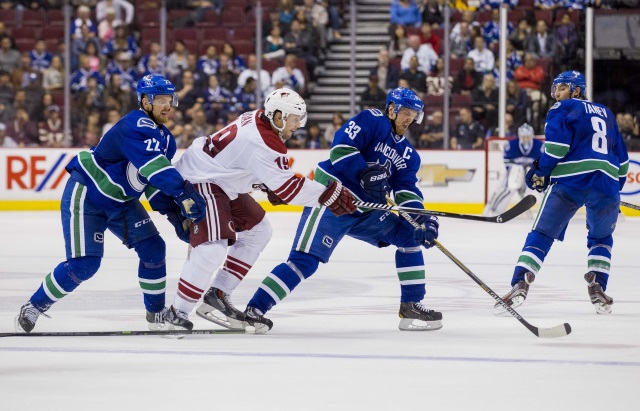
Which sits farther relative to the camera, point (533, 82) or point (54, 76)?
point (54, 76)

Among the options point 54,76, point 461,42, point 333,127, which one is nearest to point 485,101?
point 461,42

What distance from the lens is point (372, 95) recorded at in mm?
12930

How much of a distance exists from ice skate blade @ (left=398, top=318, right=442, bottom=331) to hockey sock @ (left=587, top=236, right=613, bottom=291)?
111cm

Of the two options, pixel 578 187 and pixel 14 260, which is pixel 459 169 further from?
pixel 578 187

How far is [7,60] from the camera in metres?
13.6

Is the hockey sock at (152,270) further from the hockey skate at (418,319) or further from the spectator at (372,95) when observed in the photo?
the spectator at (372,95)

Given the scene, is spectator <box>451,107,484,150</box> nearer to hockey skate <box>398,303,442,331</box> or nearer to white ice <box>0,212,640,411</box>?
white ice <box>0,212,640,411</box>

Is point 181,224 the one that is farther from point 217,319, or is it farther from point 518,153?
point 518,153

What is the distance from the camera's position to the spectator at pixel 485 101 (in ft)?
41.3

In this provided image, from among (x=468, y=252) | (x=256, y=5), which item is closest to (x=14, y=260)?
(x=468, y=252)

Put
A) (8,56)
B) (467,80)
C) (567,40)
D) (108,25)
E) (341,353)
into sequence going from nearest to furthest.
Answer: (341,353) → (467,80) → (567,40) → (8,56) → (108,25)

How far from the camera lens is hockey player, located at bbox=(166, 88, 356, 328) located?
194 inches

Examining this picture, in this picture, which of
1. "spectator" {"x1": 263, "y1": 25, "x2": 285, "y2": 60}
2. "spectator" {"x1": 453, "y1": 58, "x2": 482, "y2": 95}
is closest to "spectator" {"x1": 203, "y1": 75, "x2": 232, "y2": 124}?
"spectator" {"x1": 263, "y1": 25, "x2": 285, "y2": 60}

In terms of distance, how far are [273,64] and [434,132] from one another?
6.46 ft
